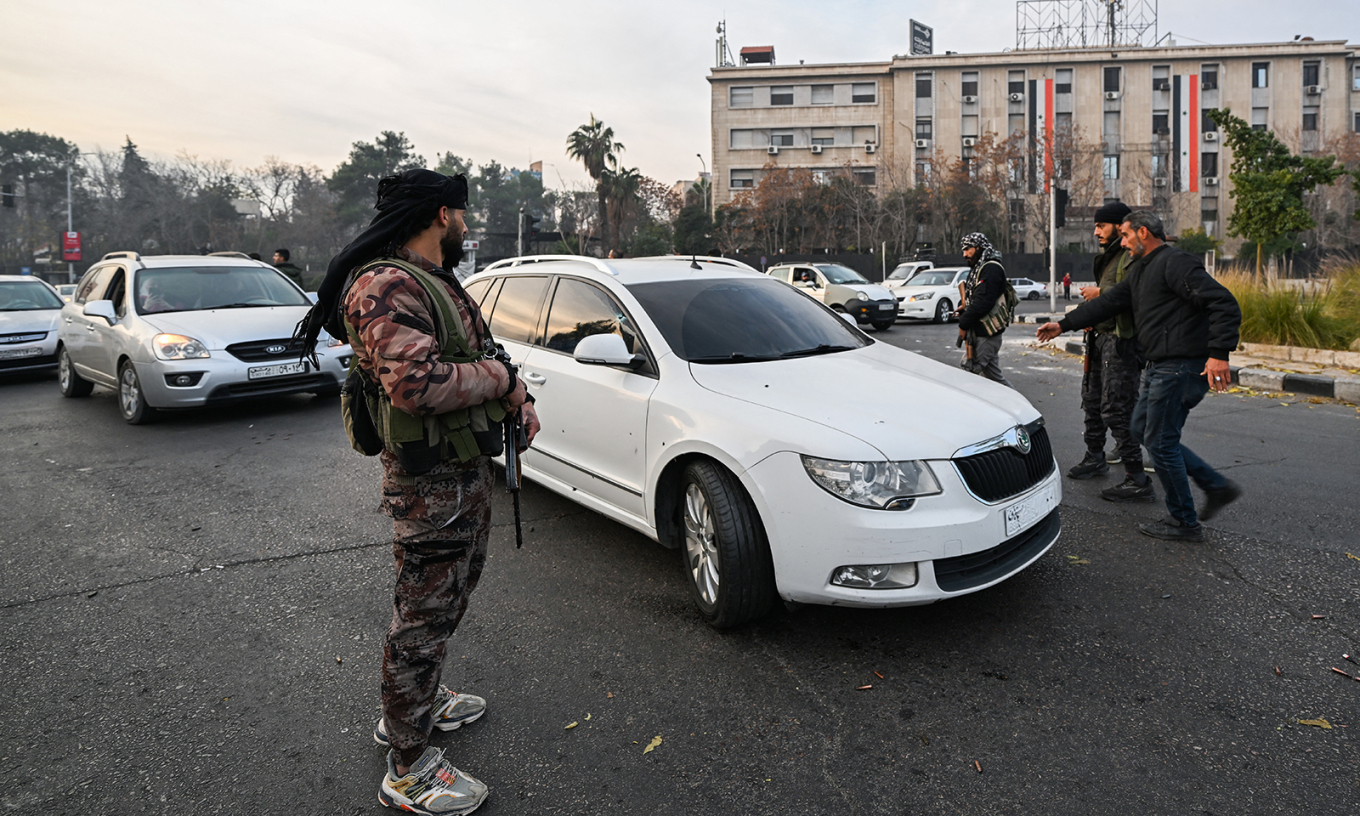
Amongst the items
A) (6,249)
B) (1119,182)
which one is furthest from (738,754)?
(6,249)

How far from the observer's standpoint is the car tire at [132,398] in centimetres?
806

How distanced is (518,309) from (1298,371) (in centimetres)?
973

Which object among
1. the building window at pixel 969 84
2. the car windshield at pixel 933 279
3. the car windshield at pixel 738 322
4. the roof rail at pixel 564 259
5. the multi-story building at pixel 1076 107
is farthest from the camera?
the building window at pixel 969 84

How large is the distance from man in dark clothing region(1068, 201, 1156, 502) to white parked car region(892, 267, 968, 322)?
15.9 m

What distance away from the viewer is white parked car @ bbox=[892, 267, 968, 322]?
848 inches

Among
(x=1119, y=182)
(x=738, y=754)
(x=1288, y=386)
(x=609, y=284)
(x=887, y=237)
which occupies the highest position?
(x=1119, y=182)

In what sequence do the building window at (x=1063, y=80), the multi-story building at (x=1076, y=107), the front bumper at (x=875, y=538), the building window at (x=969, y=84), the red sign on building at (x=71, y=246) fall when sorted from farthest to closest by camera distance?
1. the building window at (x=969, y=84)
2. the building window at (x=1063, y=80)
3. the multi-story building at (x=1076, y=107)
4. the red sign on building at (x=71, y=246)
5. the front bumper at (x=875, y=538)

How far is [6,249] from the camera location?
59719 millimetres

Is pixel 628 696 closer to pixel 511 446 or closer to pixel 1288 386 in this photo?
pixel 511 446

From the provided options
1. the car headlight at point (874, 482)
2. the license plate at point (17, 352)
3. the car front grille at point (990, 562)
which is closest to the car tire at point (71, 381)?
the license plate at point (17, 352)

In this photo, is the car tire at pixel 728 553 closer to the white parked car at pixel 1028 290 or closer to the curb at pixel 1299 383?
the curb at pixel 1299 383

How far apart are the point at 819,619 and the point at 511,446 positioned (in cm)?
167

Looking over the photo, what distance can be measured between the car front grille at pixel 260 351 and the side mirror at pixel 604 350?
5.15 m

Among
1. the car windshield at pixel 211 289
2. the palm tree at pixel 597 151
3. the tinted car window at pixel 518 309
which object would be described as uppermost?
the palm tree at pixel 597 151
